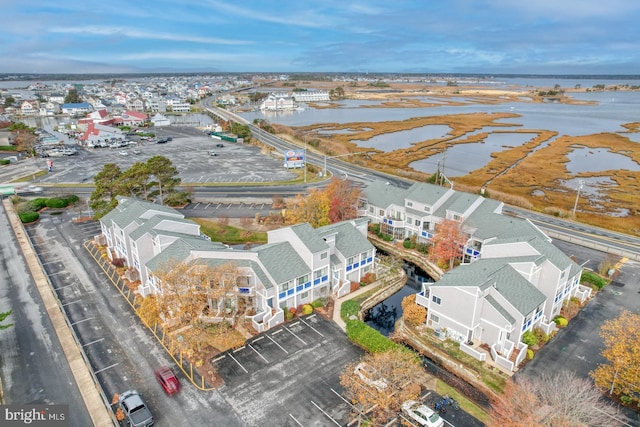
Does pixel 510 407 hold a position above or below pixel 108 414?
above

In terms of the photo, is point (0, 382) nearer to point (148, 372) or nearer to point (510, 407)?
point (148, 372)

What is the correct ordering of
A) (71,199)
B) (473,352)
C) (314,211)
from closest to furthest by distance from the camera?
1. (473,352)
2. (314,211)
3. (71,199)

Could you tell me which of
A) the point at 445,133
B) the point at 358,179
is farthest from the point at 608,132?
the point at 358,179

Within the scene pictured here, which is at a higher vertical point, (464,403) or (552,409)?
(552,409)

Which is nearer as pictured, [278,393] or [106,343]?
[278,393]

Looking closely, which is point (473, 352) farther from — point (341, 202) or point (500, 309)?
point (341, 202)

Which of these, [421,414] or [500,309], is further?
[500,309]

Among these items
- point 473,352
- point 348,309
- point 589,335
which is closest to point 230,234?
point 348,309
